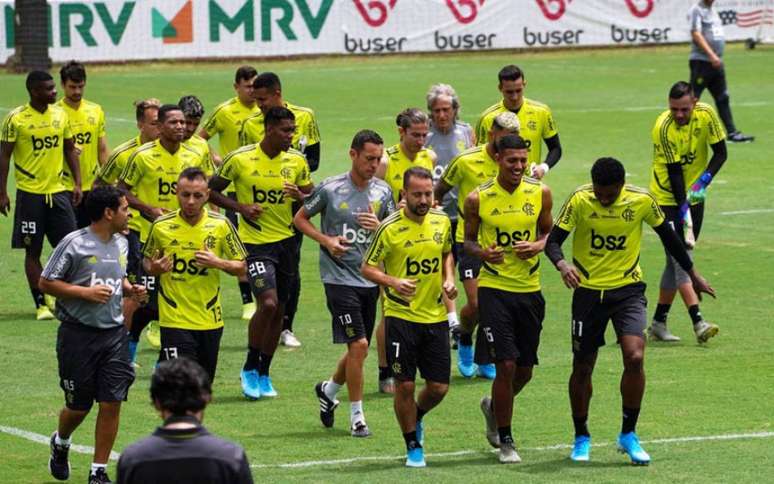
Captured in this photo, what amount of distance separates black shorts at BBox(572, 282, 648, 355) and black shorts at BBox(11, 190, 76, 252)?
7.43 meters

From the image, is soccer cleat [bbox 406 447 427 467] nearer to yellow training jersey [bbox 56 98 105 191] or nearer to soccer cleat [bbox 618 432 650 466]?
soccer cleat [bbox 618 432 650 466]

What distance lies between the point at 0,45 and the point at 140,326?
1098 inches

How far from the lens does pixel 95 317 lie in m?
11.1

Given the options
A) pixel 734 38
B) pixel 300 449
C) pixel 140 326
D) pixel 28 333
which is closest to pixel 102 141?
pixel 28 333

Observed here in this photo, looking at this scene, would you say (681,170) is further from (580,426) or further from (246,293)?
(580,426)

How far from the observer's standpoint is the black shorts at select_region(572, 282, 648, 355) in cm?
1206

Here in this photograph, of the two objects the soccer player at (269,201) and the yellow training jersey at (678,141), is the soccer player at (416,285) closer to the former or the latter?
the soccer player at (269,201)

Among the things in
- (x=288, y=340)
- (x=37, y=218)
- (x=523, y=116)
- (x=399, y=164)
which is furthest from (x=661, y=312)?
(x=37, y=218)

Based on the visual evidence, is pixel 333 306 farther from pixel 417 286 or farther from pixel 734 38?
pixel 734 38

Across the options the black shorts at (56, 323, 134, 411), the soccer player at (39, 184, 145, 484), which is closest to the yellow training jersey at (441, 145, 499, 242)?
the soccer player at (39, 184, 145, 484)

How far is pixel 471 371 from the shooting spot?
1500 cm

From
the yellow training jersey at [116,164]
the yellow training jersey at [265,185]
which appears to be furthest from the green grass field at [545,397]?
the yellow training jersey at [116,164]

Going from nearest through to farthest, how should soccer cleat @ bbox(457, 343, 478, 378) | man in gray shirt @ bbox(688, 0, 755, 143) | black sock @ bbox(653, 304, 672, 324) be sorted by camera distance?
1. soccer cleat @ bbox(457, 343, 478, 378)
2. black sock @ bbox(653, 304, 672, 324)
3. man in gray shirt @ bbox(688, 0, 755, 143)

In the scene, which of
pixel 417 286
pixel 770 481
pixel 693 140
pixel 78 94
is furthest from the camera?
pixel 78 94
